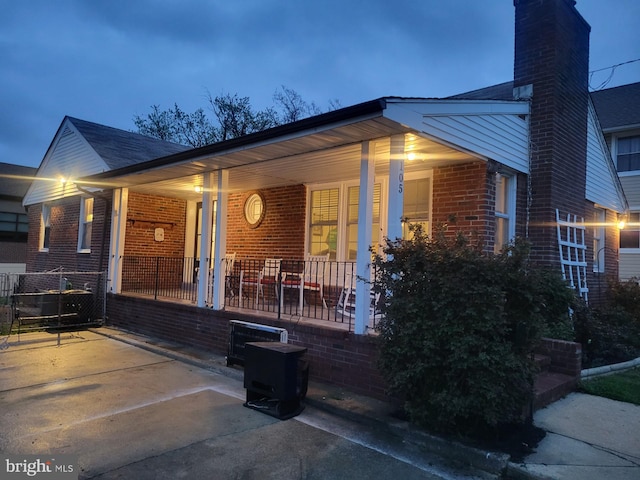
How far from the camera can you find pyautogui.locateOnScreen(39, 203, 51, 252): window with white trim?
46.5 feet

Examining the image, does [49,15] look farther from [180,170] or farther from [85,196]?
[180,170]

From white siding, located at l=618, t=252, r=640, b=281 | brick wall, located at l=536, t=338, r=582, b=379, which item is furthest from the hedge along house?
white siding, located at l=618, t=252, r=640, b=281

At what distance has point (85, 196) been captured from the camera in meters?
12.0

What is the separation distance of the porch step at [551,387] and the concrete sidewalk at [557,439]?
0.08m

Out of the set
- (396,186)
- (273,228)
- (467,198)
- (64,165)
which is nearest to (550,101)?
(467,198)

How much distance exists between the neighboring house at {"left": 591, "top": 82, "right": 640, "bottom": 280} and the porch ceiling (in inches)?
443

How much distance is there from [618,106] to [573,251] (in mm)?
10800

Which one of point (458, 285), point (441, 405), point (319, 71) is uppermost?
point (319, 71)

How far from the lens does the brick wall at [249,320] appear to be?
512 centimetres

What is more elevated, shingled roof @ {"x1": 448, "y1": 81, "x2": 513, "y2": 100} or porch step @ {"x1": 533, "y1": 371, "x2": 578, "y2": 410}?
shingled roof @ {"x1": 448, "y1": 81, "x2": 513, "y2": 100}

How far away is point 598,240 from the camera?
975cm

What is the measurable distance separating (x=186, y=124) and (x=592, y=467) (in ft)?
108

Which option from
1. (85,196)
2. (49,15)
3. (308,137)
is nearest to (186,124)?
(49,15)

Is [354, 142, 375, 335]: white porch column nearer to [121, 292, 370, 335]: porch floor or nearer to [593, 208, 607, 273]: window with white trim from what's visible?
[121, 292, 370, 335]: porch floor
